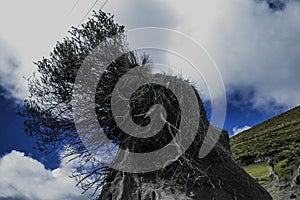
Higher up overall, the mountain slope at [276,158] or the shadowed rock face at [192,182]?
the mountain slope at [276,158]

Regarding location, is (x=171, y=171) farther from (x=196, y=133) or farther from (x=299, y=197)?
(x=299, y=197)

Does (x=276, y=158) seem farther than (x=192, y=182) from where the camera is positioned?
Yes

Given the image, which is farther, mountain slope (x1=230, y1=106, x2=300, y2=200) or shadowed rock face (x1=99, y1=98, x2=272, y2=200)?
mountain slope (x1=230, y1=106, x2=300, y2=200)

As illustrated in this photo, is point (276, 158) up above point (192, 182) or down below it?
above

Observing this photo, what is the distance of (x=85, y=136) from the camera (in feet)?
27.1

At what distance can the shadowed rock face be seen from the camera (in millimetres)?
6691

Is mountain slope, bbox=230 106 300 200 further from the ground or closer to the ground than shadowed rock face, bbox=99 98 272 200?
further from the ground

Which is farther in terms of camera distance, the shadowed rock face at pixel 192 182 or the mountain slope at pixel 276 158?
the mountain slope at pixel 276 158

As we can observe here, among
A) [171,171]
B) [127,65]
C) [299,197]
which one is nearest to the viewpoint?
[171,171]

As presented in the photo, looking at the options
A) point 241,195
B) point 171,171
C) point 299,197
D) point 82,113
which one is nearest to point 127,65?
point 82,113

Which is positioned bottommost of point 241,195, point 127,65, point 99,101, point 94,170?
point 241,195

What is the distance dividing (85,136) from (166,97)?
2591mm

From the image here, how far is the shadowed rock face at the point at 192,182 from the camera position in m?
6.69

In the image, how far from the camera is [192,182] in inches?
266
